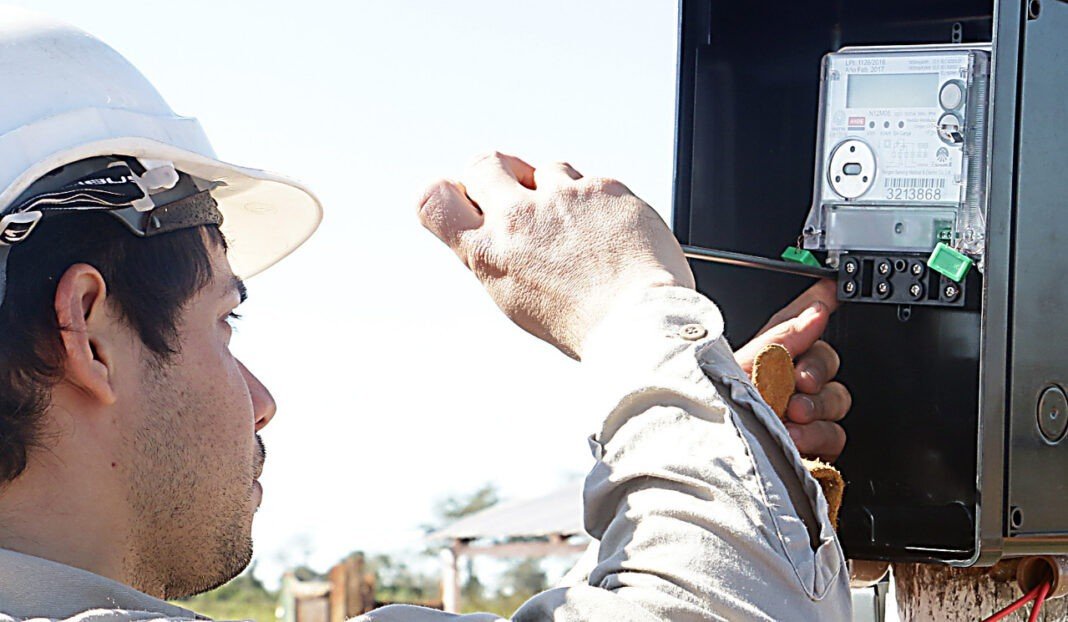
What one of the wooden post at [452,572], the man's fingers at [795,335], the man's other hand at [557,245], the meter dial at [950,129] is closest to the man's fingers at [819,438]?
the man's fingers at [795,335]

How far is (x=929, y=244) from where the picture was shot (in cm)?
201

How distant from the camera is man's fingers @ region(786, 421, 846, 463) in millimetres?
1969

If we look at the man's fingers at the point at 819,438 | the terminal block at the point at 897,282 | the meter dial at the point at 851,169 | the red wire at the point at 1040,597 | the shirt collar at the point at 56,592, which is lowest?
the red wire at the point at 1040,597

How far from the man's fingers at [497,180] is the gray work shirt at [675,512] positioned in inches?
6.9

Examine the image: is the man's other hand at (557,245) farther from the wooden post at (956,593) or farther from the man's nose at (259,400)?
the wooden post at (956,593)

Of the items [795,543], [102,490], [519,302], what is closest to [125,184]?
[102,490]

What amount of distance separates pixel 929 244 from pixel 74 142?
45.6 inches

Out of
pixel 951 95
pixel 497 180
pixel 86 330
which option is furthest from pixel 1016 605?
pixel 86 330

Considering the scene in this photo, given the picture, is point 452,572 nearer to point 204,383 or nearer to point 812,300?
point 812,300

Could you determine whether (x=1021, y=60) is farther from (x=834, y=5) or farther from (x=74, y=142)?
(x=74, y=142)

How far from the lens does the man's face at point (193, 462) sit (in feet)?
4.74

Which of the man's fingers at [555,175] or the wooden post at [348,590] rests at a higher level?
the man's fingers at [555,175]

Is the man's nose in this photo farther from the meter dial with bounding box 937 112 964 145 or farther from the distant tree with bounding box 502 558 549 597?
the distant tree with bounding box 502 558 549 597

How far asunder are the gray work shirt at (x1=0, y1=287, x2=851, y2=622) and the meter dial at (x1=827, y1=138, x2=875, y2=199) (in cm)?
70
